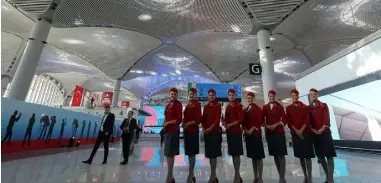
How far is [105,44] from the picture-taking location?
2114cm

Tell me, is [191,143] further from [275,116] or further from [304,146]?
[304,146]

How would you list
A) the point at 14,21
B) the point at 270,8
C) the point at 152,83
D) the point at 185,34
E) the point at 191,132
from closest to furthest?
1. the point at 191,132
2. the point at 270,8
3. the point at 14,21
4. the point at 185,34
5. the point at 152,83

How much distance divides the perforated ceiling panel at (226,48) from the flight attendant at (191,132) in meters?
16.1

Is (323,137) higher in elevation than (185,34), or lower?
lower

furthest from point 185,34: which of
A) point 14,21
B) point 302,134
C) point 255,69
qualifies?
point 302,134

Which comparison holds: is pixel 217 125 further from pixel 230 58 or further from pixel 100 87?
pixel 100 87

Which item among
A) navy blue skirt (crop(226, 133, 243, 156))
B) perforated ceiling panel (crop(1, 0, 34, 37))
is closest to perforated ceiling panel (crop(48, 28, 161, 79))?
perforated ceiling panel (crop(1, 0, 34, 37))

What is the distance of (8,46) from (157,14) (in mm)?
17620

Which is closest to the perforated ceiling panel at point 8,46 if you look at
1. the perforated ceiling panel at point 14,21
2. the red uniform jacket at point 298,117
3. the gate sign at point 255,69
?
the perforated ceiling panel at point 14,21

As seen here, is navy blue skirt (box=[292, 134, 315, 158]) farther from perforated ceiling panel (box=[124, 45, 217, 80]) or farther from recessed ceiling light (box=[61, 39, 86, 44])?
recessed ceiling light (box=[61, 39, 86, 44])

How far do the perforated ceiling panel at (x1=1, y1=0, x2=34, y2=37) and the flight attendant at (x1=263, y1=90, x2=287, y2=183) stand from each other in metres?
18.3

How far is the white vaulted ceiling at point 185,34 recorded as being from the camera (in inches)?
544

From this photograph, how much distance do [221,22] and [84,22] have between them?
10432mm

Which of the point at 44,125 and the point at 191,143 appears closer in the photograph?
the point at 191,143
